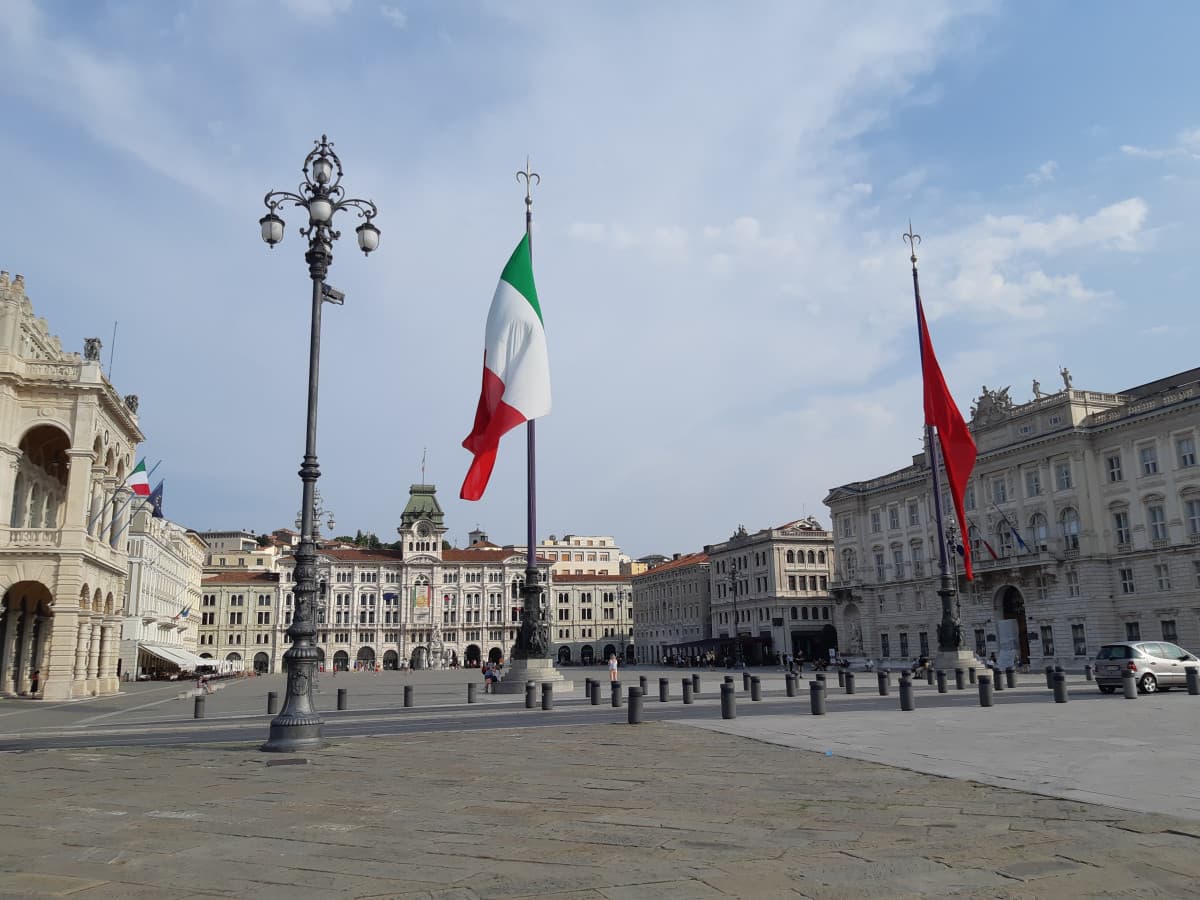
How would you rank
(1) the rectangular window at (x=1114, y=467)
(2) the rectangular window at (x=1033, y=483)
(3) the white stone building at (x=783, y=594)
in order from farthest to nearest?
(3) the white stone building at (x=783, y=594) < (2) the rectangular window at (x=1033, y=483) < (1) the rectangular window at (x=1114, y=467)

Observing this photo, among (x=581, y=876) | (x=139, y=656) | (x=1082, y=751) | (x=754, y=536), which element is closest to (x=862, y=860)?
(x=581, y=876)

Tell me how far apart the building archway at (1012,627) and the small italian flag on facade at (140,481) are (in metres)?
53.3

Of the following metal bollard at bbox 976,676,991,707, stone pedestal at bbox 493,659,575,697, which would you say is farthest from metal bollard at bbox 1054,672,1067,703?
stone pedestal at bbox 493,659,575,697

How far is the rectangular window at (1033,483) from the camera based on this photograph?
64.7 meters

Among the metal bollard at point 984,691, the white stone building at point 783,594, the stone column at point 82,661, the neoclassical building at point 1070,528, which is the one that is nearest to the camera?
the metal bollard at point 984,691

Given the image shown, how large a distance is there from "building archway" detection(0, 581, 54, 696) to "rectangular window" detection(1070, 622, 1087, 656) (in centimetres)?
6026

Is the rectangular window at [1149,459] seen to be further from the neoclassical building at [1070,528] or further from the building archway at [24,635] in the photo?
the building archway at [24,635]

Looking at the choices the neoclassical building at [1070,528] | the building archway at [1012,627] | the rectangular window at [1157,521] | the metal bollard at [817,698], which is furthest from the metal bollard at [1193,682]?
the building archway at [1012,627]

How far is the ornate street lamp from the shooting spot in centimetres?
1552

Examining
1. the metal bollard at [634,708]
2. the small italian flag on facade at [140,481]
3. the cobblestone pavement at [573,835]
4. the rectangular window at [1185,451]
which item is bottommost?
the cobblestone pavement at [573,835]

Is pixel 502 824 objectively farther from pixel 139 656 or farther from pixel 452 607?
pixel 452 607

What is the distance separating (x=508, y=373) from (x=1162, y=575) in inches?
1920

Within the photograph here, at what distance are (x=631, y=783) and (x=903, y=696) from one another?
1340cm

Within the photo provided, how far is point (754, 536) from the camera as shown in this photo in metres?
101
